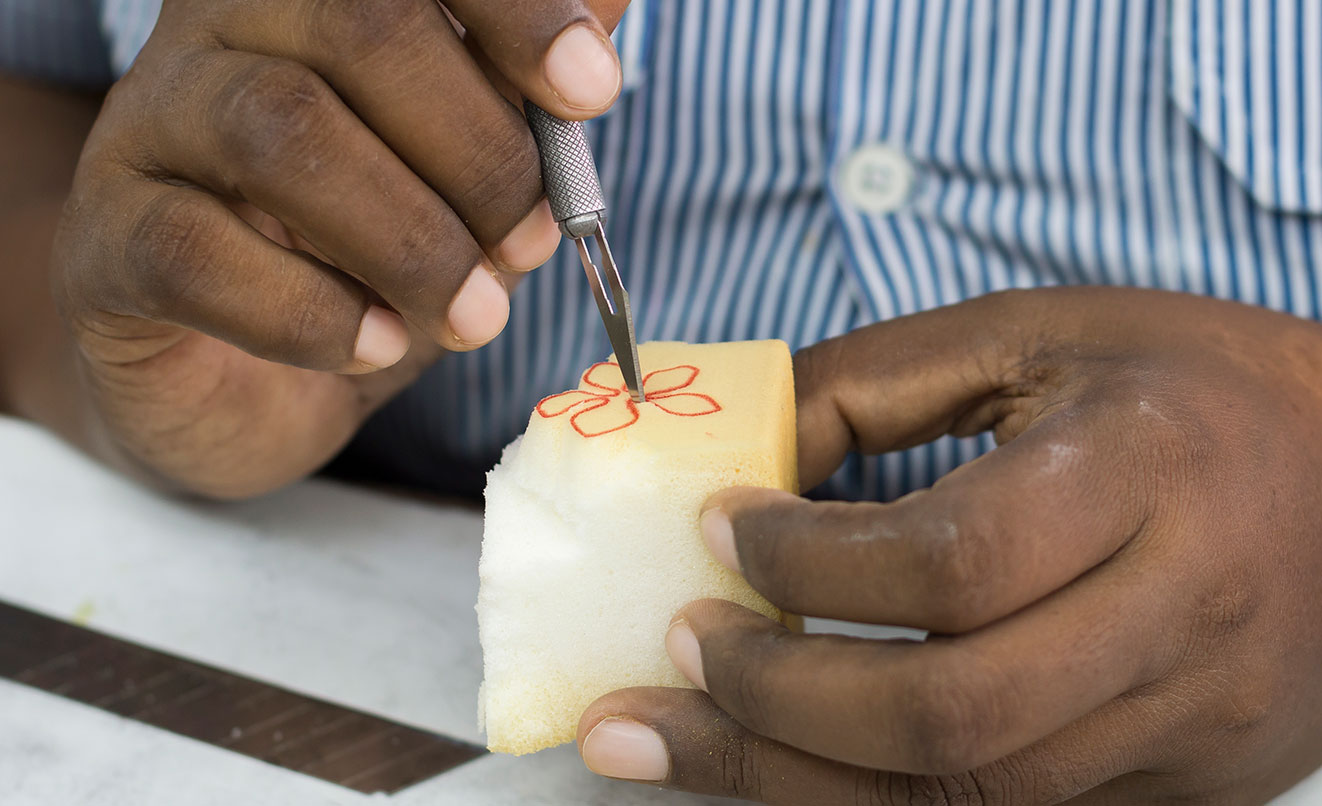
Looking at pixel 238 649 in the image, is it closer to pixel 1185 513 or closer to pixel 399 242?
pixel 399 242

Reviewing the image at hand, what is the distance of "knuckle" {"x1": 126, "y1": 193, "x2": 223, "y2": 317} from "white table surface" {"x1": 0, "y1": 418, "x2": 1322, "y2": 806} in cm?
33

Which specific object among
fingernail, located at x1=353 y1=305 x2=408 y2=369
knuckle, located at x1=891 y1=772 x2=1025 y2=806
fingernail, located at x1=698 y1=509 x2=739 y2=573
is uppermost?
fingernail, located at x1=353 y1=305 x2=408 y2=369

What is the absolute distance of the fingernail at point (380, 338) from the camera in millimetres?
619

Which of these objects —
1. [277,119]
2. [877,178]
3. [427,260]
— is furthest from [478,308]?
[877,178]

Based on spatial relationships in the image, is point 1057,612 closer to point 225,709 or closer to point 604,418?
point 604,418

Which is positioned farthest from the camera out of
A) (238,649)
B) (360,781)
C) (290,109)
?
(238,649)

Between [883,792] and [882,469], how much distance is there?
46cm

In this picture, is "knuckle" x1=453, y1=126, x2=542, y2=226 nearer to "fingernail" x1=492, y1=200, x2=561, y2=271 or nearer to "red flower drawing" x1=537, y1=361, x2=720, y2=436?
"fingernail" x1=492, y1=200, x2=561, y2=271

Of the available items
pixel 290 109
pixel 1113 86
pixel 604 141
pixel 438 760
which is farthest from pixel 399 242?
pixel 1113 86

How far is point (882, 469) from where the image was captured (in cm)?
99

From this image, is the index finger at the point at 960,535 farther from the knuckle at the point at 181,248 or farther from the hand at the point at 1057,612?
the knuckle at the point at 181,248

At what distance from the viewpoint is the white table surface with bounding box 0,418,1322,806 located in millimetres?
687

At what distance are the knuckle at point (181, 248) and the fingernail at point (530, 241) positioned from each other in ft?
0.53

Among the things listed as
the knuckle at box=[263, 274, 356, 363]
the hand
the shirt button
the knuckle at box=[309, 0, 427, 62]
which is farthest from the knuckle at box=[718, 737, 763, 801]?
the shirt button
